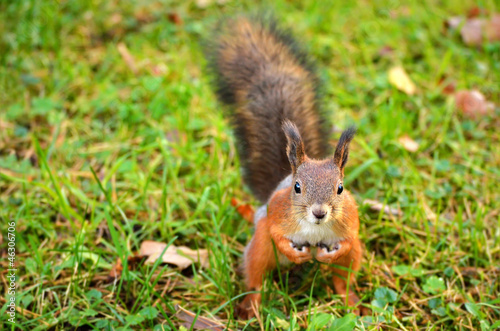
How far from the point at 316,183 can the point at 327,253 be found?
0.27 metres

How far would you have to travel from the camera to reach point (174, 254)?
2.26 metres

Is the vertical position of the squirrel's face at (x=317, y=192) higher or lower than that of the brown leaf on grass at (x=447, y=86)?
higher

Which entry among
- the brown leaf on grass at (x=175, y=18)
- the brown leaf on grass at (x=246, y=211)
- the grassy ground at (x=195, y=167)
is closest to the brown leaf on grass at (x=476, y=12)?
the grassy ground at (x=195, y=167)

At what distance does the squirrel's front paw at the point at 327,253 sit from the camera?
185 centimetres

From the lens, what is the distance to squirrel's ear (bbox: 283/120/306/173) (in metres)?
1.83

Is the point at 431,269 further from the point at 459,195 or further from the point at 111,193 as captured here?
the point at 111,193

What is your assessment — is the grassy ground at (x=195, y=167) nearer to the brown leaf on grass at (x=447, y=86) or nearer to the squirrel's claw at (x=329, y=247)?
the brown leaf on grass at (x=447, y=86)

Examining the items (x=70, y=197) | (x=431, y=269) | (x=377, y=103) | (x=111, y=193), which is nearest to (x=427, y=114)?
(x=377, y=103)

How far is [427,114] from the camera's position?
3.05m

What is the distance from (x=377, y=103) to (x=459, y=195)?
81 cm

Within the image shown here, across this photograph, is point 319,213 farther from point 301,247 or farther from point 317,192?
point 301,247

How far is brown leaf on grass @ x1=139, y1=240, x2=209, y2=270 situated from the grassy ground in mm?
40

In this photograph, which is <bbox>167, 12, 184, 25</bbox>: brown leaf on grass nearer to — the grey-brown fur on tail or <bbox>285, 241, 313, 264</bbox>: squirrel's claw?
the grey-brown fur on tail

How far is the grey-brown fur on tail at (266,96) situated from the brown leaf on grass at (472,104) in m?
1.08
